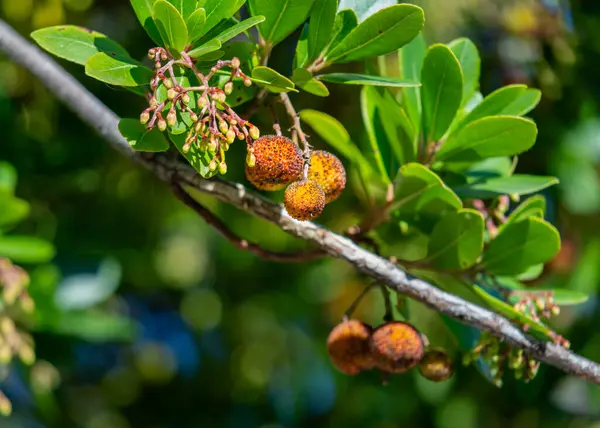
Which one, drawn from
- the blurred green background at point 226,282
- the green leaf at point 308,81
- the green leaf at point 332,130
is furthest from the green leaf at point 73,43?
the blurred green background at point 226,282

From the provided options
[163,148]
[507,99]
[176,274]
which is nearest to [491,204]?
[507,99]

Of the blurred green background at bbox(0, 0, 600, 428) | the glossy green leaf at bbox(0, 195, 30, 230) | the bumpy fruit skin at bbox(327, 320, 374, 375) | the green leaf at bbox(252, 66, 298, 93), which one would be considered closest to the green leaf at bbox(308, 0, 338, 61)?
the green leaf at bbox(252, 66, 298, 93)

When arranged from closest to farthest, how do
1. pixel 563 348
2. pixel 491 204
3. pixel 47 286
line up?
pixel 563 348 → pixel 491 204 → pixel 47 286

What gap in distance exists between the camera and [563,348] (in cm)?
110

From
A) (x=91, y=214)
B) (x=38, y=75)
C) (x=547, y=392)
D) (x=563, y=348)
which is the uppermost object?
(x=38, y=75)

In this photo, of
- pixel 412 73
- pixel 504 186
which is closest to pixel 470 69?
pixel 412 73

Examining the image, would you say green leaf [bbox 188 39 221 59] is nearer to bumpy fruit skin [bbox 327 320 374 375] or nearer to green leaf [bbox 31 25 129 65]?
green leaf [bbox 31 25 129 65]

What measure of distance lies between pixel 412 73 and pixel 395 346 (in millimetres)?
417

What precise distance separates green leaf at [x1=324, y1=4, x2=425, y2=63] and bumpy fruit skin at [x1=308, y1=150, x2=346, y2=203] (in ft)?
0.43

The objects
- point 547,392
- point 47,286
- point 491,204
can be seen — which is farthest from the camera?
point 547,392

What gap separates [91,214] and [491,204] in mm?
1160

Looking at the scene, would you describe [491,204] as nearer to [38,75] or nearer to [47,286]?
[38,75]

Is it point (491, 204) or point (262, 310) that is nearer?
point (491, 204)

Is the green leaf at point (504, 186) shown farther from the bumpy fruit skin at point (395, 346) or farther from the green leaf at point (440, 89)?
the bumpy fruit skin at point (395, 346)
